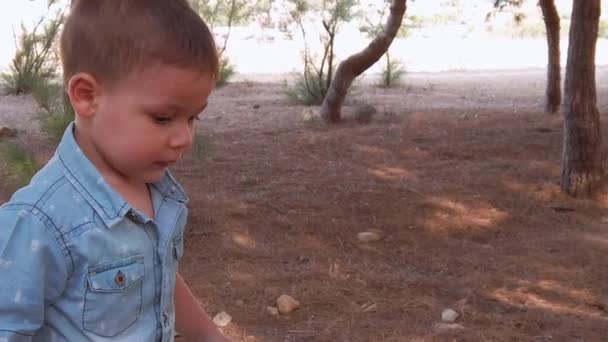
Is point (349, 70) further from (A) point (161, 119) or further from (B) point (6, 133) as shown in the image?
(A) point (161, 119)

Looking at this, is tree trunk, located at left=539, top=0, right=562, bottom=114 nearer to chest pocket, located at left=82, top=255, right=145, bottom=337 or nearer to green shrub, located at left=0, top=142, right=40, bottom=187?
green shrub, located at left=0, top=142, right=40, bottom=187

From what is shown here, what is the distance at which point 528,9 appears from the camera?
3800 centimetres

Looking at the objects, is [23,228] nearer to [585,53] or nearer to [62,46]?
[62,46]

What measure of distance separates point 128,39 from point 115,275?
15.2 inches

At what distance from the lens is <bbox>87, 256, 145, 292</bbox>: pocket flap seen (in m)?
1.44

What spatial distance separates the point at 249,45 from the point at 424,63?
6.50 m

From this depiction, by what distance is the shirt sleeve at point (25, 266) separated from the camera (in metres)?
1.37

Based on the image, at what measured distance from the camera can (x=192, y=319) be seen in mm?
1883

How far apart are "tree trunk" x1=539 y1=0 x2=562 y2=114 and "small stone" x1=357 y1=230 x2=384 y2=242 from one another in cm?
481

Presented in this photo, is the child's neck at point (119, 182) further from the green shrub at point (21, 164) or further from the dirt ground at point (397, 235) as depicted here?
the green shrub at point (21, 164)

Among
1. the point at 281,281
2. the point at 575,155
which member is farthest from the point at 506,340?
the point at 575,155

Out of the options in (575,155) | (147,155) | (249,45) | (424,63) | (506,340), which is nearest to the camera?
(147,155)

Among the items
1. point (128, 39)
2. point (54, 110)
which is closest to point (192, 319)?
point (128, 39)

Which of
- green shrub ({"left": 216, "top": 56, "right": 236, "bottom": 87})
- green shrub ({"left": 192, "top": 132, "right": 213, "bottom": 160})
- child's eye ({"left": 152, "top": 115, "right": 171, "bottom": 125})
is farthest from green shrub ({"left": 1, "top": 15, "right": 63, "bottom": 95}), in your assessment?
child's eye ({"left": 152, "top": 115, "right": 171, "bottom": 125})
